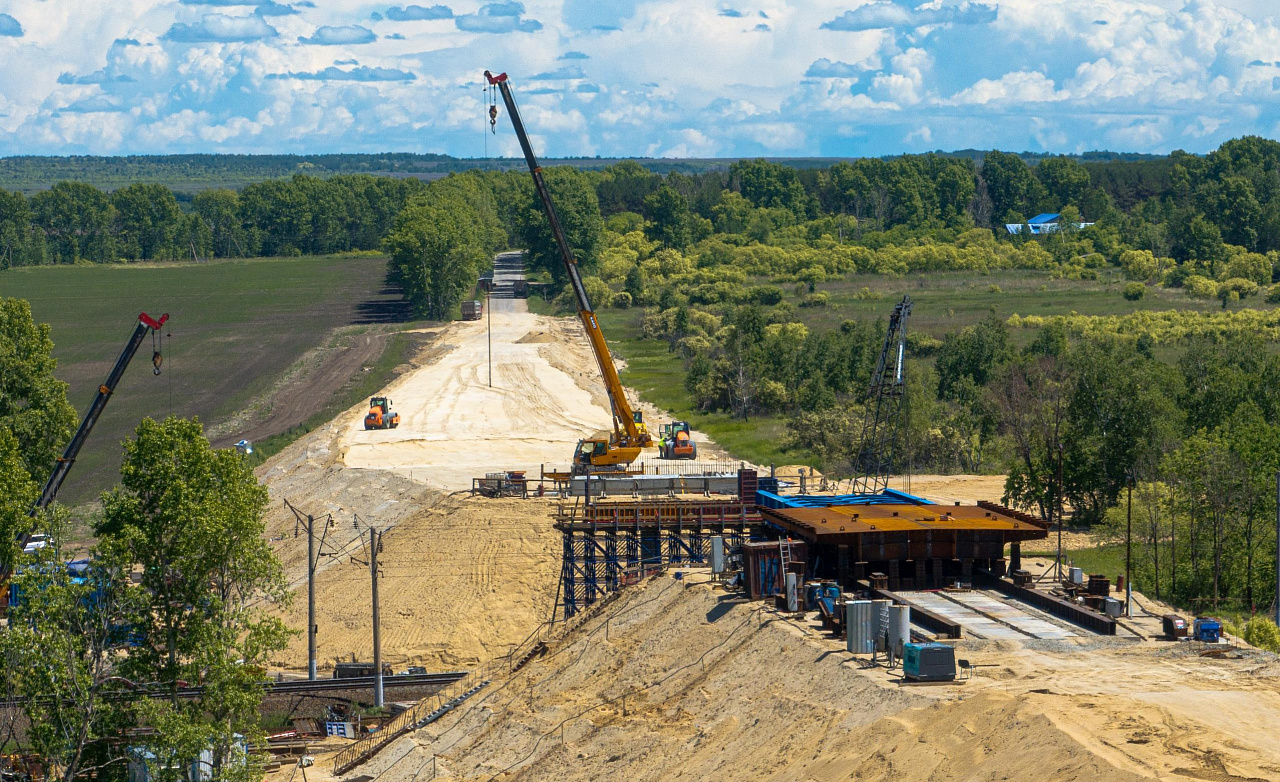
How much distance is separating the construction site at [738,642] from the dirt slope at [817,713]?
0.24 feet

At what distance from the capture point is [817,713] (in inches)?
1223

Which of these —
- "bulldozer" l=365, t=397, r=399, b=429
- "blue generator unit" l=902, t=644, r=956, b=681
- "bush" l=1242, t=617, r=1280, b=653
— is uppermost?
"blue generator unit" l=902, t=644, r=956, b=681

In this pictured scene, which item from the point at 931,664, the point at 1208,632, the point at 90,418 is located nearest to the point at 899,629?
the point at 931,664

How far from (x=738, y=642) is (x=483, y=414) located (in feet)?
200

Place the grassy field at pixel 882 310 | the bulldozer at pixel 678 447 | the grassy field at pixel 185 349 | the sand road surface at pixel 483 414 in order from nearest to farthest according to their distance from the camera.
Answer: the bulldozer at pixel 678 447, the sand road surface at pixel 483 414, the grassy field at pixel 882 310, the grassy field at pixel 185 349

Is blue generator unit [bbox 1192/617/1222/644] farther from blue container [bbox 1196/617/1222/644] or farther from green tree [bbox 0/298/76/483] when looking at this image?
green tree [bbox 0/298/76/483]

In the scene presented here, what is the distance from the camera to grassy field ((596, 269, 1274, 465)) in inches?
3708

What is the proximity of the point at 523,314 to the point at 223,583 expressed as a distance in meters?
124

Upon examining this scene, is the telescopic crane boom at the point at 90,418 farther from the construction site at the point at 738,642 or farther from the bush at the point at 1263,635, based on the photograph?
the bush at the point at 1263,635

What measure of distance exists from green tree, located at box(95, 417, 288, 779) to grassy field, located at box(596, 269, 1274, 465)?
144 ft

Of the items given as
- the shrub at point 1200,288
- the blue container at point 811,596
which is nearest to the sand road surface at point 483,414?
the blue container at point 811,596

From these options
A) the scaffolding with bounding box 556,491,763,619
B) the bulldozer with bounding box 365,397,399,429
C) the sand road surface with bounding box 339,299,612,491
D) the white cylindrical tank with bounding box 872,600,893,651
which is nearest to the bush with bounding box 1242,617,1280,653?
the white cylindrical tank with bounding box 872,600,893,651

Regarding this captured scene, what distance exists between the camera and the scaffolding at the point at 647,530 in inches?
2053

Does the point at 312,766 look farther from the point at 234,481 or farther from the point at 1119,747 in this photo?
the point at 1119,747
